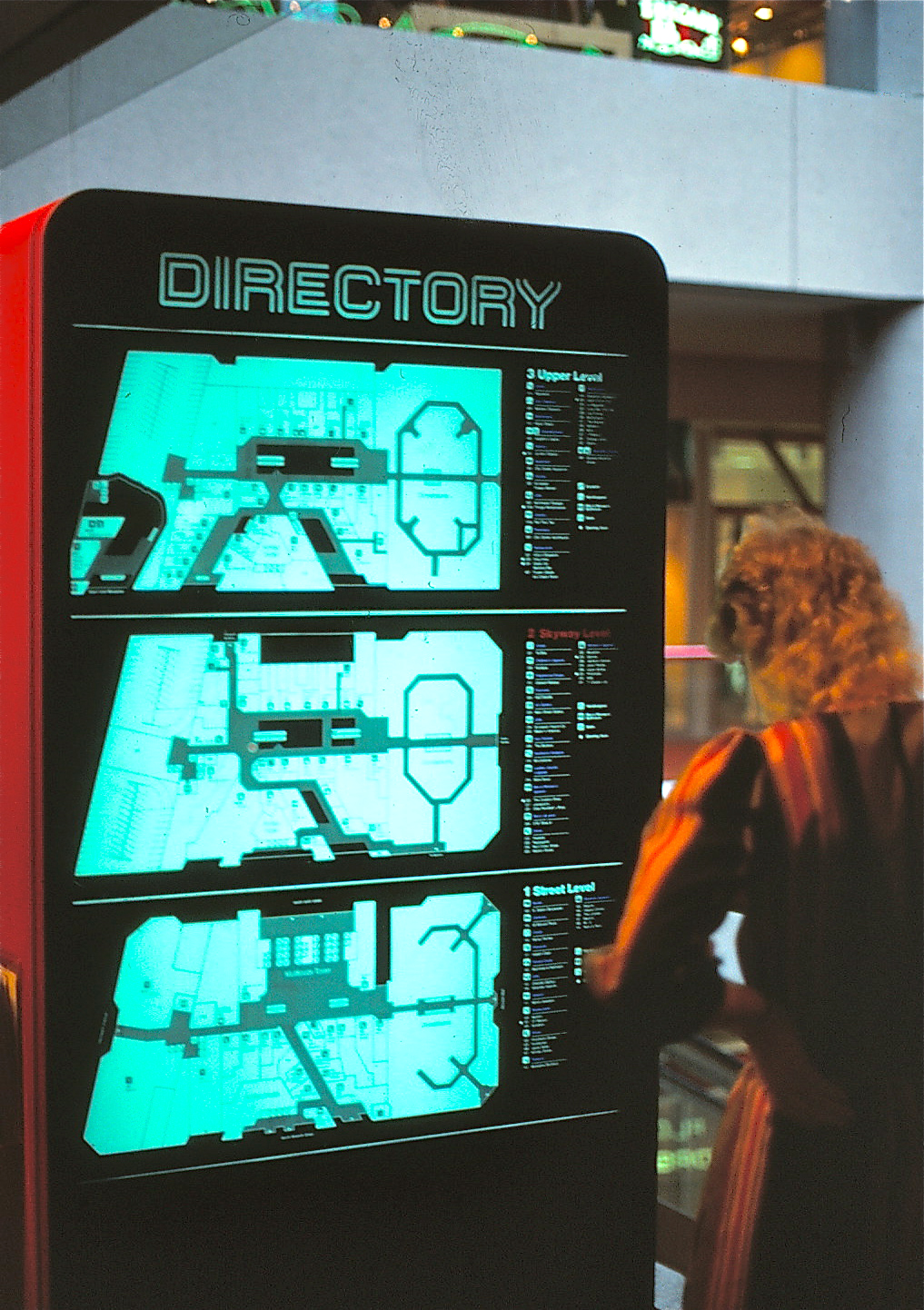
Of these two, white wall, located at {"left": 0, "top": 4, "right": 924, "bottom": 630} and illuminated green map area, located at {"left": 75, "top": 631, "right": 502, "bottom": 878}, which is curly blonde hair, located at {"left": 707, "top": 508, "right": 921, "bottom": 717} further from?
illuminated green map area, located at {"left": 75, "top": 631, "right": 502, "bottom": 878}

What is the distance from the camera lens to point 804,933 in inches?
89.4

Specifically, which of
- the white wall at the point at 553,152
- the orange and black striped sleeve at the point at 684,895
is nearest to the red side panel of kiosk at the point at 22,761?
the white wall at the point at 553,152

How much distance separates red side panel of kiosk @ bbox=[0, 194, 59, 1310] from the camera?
173 cm

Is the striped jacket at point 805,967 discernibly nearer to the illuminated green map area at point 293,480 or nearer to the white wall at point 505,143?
the illuminated green map area at point 293,480

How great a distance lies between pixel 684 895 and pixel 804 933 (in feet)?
0.92

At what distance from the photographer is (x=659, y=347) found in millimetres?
2070

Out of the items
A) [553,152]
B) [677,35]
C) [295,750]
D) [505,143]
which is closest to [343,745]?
[295,750]

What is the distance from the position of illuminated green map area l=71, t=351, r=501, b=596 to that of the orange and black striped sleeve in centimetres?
48

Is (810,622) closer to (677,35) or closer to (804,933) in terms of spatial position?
(804,933)

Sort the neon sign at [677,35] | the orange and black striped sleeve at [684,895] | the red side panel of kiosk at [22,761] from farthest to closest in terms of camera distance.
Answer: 1. the neon sign at [677,35]
2. the orange and black striped sleeve at [684,895]
3. the red side panel of kiosk at [22,761]

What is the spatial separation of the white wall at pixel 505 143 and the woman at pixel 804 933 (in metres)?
0.81

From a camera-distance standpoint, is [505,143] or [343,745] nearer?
[343,745]

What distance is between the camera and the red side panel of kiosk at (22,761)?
1734mm

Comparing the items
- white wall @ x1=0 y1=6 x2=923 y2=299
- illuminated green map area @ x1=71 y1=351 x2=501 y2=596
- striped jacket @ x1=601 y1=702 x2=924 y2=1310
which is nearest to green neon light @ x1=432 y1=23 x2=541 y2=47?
white wall @ x1=0 y1=6 x2=923 y2=299
